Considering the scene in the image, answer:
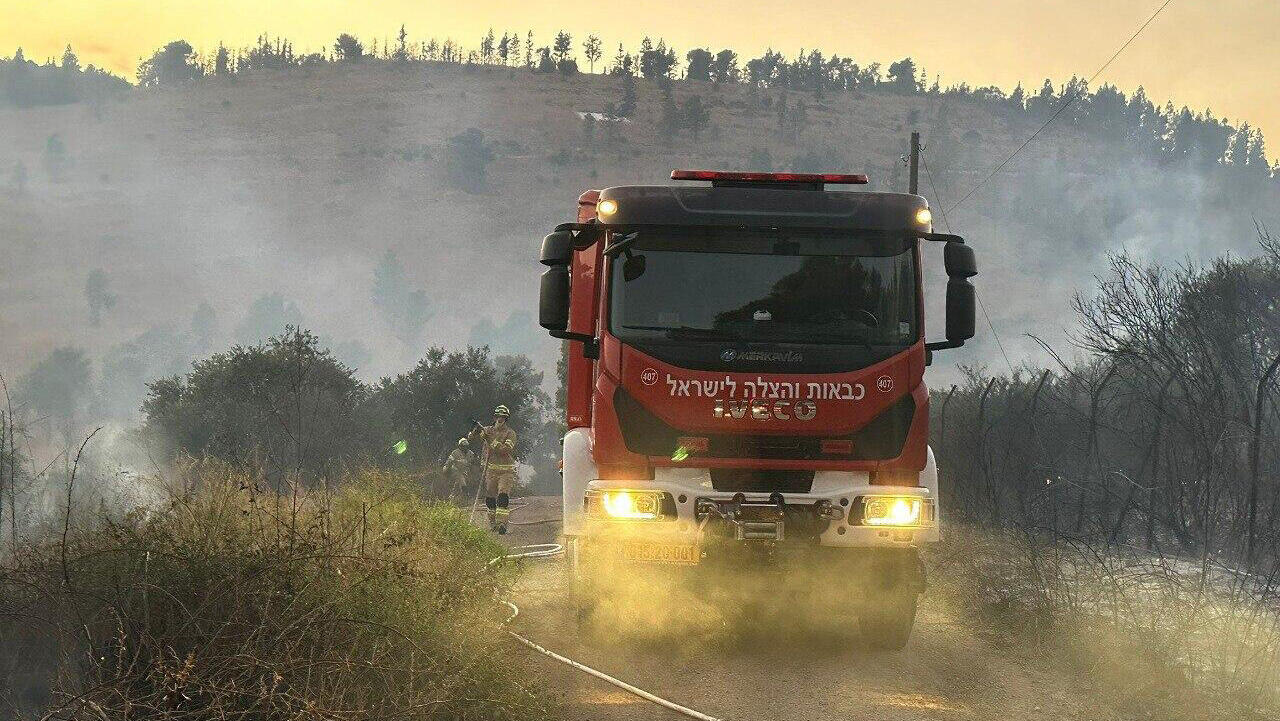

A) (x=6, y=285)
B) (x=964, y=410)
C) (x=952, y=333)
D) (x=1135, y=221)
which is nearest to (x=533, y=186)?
(x=6, y=285)

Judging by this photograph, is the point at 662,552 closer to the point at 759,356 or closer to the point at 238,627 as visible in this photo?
the point at 759,356

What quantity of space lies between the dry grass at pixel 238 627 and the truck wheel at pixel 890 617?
285cm

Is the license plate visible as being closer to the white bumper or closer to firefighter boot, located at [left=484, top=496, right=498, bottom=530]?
the white bumper

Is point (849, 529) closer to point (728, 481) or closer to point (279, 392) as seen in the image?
point (728, 481)

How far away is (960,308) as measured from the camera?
929 cm

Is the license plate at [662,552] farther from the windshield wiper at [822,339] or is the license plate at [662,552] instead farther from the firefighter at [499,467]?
the firefighter at [499,467]

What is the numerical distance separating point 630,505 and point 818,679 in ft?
5.66

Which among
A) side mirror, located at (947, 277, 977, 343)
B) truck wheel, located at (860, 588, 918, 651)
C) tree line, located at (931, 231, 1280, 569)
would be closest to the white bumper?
truck wheel, located at (860, 588, 918, 651)

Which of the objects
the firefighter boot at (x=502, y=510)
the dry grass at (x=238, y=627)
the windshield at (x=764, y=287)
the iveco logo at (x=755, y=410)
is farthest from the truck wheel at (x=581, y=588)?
the firefighter boot at (x=502, y=510)

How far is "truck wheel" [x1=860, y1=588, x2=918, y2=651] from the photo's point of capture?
9523 millimetres

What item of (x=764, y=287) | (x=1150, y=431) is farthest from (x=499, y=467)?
(x=764, y=287)

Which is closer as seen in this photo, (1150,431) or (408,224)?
(1150,431)

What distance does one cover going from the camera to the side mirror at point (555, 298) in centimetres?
929

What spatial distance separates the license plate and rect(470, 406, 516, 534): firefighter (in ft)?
32.2
